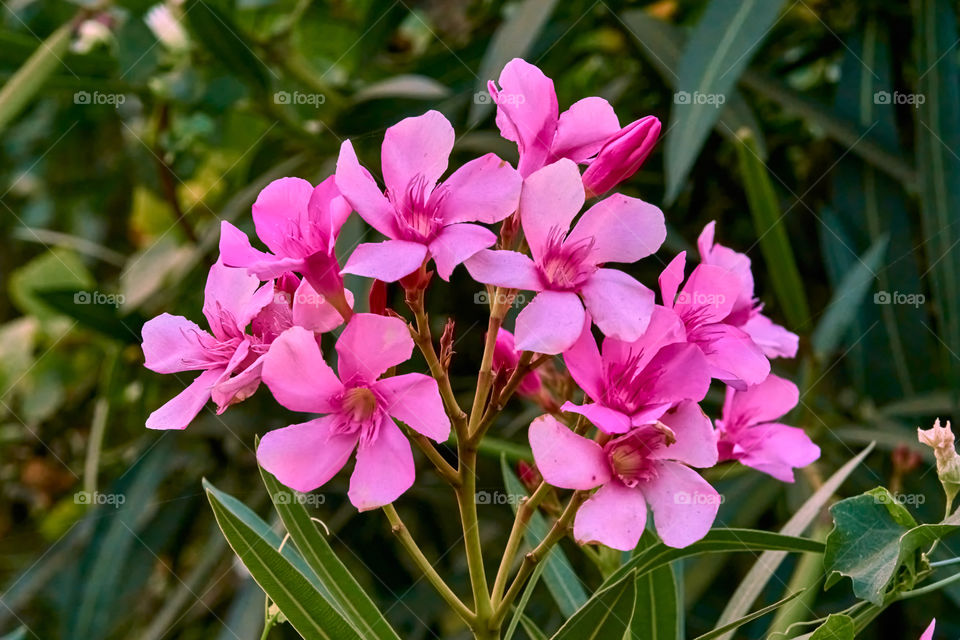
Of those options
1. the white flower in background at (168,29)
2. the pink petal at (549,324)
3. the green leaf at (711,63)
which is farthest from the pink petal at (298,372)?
the white flower in background at (168,29)

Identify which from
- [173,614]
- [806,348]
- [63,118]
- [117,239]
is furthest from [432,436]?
[117,239]

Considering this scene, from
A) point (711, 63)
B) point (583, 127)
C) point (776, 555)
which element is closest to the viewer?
point (583, 127)

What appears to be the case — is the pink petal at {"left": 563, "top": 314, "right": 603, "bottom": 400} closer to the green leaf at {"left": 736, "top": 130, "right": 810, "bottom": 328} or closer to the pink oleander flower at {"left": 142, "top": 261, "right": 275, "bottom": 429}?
the pink oleander flower at {"left": 142, "top": 261, "right": 275, "bottom": 429}

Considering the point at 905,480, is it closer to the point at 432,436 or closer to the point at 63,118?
the point at 432,436

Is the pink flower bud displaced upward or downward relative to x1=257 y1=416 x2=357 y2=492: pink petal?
upward

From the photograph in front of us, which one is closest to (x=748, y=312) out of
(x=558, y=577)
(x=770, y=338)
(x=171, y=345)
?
(x=770, y=338)

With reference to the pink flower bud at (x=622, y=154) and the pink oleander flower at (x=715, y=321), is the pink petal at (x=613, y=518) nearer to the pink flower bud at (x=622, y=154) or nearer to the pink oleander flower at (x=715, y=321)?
the pink oleander flower at (x=715, y=321)

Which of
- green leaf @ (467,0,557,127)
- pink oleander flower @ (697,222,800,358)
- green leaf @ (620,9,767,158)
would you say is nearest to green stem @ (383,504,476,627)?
pink oleander flower @ (697,222,800,358)

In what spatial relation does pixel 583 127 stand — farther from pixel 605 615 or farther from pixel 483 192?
pixel 605 615
